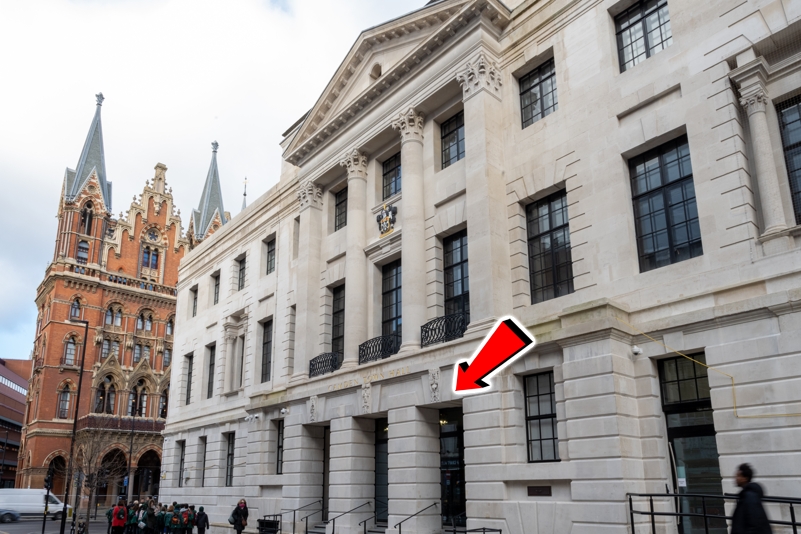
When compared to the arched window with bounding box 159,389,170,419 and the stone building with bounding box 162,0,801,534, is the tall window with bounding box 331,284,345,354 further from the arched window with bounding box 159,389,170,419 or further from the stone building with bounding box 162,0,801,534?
the arched window with bounding box 159,389,170,419

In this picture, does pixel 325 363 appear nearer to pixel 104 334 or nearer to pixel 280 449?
pixel 280 449

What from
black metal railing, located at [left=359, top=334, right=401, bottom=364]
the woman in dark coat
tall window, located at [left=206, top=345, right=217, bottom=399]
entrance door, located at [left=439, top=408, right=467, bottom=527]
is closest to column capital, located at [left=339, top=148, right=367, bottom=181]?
black metal railing, located at [left=359, top=334, right=401, bottom=364]

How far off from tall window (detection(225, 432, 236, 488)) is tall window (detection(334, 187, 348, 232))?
12313 millimetres

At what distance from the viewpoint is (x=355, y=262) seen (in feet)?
79.7

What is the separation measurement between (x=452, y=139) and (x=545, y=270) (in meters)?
6.34

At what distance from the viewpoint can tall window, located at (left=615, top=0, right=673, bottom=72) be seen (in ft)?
56.5

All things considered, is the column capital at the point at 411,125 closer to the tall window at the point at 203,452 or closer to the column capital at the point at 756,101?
the column capital at the point at 756,101

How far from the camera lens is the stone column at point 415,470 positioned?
1944 centimetres

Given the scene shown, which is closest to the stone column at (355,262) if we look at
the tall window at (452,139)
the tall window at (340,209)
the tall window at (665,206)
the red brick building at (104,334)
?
the tall window at (340,209)

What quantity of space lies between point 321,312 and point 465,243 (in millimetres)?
7719

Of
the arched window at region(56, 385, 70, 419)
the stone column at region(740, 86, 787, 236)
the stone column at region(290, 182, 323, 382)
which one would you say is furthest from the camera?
the arched window at region(56, 385, 70, 419)

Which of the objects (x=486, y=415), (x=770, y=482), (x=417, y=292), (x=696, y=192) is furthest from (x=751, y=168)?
(x=417, y=292)

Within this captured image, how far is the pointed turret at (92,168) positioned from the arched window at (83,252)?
227 inches

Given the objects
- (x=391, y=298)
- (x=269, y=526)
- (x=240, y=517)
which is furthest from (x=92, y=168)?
(x=391, y=298)
